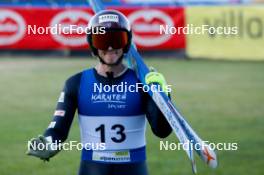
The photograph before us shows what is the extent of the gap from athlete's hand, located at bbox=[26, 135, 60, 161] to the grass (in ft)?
14.4

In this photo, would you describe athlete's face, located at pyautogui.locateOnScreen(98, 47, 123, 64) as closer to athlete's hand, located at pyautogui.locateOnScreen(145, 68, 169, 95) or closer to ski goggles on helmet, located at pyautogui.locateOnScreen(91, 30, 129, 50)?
ski goggles on helmet, located at pyautogui.locateOnScreen(91, 30, 129, 50)

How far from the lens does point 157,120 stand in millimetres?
5516

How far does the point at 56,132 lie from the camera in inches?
221

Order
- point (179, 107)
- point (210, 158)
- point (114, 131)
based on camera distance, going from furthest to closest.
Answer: point (179, 107) < point (114, 131) < point (210, 158)

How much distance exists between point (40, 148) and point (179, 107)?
953cm

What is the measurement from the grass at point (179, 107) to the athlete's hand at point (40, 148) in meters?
4.38

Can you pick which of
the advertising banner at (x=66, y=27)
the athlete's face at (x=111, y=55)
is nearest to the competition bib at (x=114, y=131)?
the athlete's face at (x=111, y=55)

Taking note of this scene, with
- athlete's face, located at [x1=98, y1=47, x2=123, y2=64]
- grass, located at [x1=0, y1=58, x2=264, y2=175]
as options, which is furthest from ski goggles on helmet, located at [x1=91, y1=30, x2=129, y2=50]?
grass, located at [x1=0, y1=58, x2=264, y2=175]

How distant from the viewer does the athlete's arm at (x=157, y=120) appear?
5.50 meters

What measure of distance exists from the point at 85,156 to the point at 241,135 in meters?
6.82

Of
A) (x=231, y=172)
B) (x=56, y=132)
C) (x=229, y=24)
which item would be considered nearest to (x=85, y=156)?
(x=56, y=132)

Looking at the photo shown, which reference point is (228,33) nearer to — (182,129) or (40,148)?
(182,129)

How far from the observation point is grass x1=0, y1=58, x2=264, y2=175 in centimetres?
1030

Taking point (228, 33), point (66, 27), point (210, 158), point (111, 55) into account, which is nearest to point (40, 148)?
point (111, 55)
